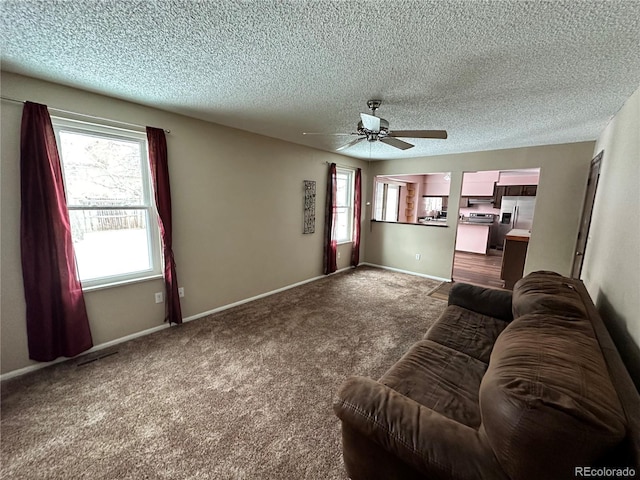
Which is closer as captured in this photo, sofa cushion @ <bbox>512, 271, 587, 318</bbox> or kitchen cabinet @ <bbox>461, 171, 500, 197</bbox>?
sofa cushion @ <bbox>512, 271, 587, 318</bbox>

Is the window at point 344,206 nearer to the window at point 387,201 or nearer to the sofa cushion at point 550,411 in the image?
the window at point 387,201

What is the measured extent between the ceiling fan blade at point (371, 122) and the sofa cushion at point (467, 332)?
1707 mm

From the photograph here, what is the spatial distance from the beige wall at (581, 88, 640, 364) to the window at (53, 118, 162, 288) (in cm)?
375

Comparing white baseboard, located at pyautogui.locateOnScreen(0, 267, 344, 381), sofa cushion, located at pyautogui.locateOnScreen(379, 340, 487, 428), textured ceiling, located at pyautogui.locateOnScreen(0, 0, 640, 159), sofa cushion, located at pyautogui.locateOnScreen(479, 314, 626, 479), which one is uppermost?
textured ceiling, located at pyautogui.locateOnScreen(0, 0, 640, 159)

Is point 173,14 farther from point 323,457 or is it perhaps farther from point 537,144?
point 537,144

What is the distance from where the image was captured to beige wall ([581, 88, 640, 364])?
4.72 ft

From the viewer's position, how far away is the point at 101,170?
2.44 metres

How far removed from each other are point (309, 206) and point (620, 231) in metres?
3.54

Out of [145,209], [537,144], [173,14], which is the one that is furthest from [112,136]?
[537,144]

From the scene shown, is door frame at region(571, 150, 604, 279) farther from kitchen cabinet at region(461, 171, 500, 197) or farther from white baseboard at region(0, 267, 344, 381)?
white baseboard at region(0, 267, 344, 381)

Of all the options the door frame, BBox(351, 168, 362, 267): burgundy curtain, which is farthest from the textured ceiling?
BBox(351, 168, 362, 267): burgundy curtain

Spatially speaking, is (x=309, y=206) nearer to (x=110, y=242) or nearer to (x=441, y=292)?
(x=441, y=292)

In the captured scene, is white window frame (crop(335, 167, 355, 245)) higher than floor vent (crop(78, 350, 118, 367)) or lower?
higher

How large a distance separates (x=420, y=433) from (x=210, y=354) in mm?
Answer: 2074
